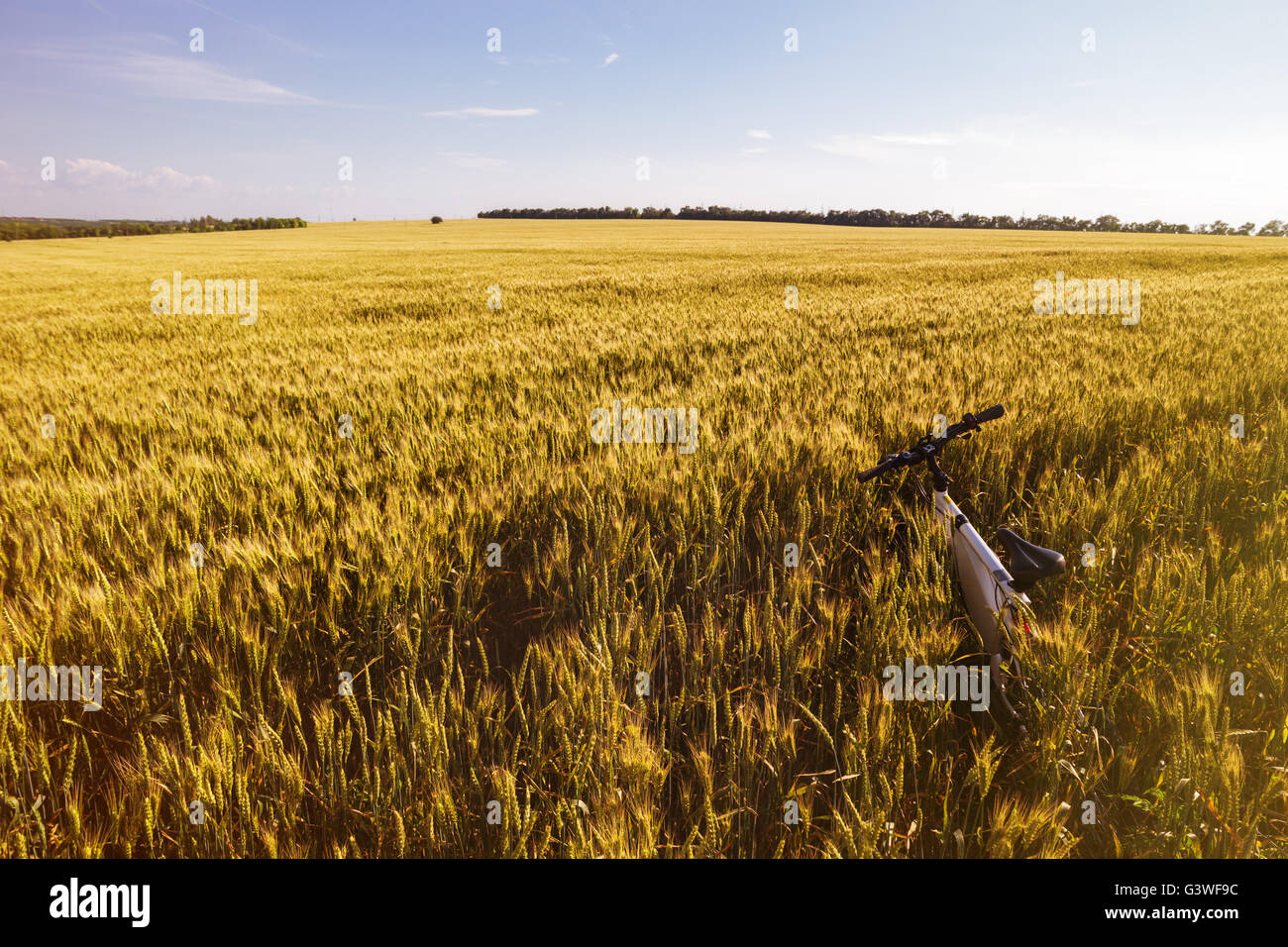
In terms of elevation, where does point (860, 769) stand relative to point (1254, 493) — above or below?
below

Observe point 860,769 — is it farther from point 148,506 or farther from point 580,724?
point 148,506

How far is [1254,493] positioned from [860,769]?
131 inches

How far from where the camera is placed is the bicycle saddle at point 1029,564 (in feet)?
5.33

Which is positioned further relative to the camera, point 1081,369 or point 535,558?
point 1081,369

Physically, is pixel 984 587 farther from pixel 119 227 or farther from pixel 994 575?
pixel 119 227

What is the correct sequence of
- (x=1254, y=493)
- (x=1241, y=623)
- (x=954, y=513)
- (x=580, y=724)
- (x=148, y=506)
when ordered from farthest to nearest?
(x=1254, y=493)
(x=148, y=506)
(x=954, y=513)
(x=1241, y=623)
(x=580, y=724)

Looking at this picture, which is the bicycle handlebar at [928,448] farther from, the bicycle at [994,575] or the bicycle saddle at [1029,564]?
the bicycle saddle at [1029,564]

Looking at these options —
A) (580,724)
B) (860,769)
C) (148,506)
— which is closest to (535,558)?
(580,724)

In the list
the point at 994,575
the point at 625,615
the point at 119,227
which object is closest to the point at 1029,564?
the point at 994,575

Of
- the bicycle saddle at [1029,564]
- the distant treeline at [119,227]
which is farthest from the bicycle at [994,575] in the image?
the distant treeline at [119,227]

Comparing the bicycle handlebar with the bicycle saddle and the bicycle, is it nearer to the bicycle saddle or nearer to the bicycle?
the bicycle

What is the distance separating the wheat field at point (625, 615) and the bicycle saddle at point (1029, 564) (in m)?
0.22
